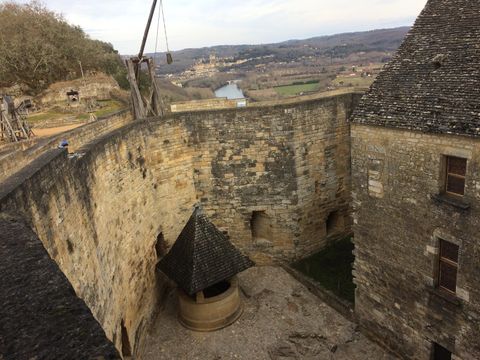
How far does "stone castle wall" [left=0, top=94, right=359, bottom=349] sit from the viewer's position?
10211 millimetres

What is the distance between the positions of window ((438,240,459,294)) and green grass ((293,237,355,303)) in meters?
3.48

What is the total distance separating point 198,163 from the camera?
13984mm

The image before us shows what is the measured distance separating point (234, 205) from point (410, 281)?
20.8 feet

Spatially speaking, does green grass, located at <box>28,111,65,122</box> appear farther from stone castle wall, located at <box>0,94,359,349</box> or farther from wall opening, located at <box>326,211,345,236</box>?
wall opening, located at <box>326,211,345,236</box>

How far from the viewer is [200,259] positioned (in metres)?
12.0

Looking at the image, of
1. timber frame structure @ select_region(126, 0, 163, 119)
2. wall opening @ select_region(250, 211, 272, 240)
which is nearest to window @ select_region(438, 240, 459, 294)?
wall opening @ select_region(250, 211, 272, 240)

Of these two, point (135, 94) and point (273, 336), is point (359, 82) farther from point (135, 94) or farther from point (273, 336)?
point (273, 336)

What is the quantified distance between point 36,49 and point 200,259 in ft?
62.9

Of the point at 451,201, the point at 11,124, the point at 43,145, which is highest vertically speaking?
the point at 11,124

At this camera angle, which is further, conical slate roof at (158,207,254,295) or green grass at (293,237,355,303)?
green grass at (293,237,355,303)

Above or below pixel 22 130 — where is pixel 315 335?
below

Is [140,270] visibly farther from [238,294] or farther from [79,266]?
[79,266]

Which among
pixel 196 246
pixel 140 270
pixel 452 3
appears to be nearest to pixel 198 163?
pixel 196 246

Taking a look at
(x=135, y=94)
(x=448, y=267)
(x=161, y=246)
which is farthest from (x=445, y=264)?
(x=135, y=94)
